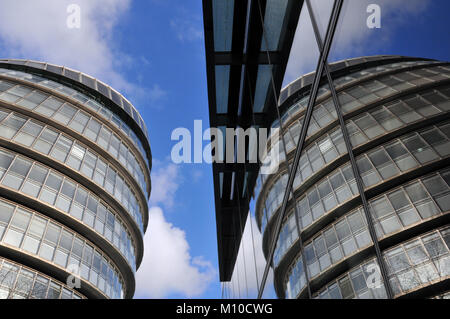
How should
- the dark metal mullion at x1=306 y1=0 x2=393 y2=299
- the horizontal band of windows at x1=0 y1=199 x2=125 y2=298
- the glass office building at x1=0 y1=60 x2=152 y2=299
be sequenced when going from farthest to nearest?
the glass office building at x1=0 y1=60 x2=152 y2=299 < the horizontal band of windows at x1=0 y1=199 x2=125 y2=298 < the dark metal mullion at x1=306 y1=0 x2=393 y2=299

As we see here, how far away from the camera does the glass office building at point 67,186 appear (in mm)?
24047

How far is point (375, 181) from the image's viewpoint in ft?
11.0

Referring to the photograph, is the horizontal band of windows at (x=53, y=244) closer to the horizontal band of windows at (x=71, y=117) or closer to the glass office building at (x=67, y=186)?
the glass office building at (x=67, y=186)

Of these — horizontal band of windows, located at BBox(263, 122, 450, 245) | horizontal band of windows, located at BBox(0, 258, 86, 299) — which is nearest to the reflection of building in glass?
horizontal band of windows, located at BBox(263, 122, 450, 245)

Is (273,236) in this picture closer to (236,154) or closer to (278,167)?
(278,167)

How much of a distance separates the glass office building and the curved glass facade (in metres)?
21.2

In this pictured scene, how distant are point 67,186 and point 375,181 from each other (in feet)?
93.5

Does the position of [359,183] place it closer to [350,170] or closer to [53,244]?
[350,170]

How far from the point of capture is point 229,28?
31.5ft

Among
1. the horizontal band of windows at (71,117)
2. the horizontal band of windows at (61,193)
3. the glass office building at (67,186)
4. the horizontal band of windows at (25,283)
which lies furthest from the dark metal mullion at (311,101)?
the horizontal band of windows at (71,117)

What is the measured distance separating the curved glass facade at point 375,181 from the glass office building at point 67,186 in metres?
21.2

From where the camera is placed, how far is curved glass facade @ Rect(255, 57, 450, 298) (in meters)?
2.72

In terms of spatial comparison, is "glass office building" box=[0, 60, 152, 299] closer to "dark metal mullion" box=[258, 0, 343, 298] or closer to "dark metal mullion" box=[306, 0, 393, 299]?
"dark metal mullion" box=[258, 0, 343, 298]
